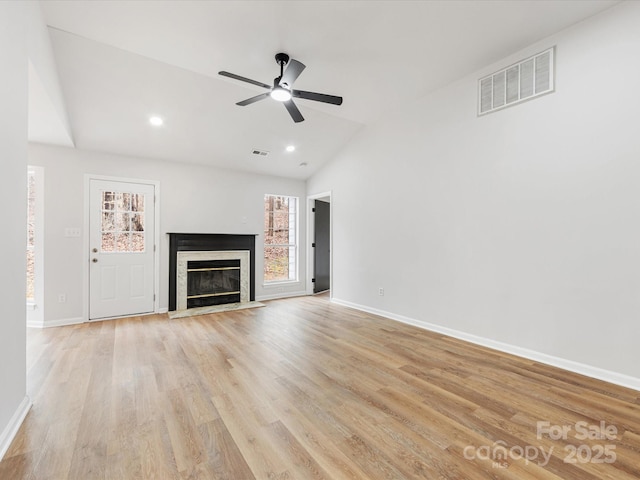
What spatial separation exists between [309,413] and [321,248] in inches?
191

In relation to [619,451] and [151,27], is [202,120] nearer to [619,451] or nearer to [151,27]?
[151,27]

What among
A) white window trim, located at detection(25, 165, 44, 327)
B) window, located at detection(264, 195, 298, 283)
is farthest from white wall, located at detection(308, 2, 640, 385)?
white window trim, located at detection(25, 165, 44, 327)

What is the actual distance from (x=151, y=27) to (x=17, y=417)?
10.8ft

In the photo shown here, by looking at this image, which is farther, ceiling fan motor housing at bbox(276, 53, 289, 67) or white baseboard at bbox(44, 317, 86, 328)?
white baseboard at bbox(44, 317, 86, 328)

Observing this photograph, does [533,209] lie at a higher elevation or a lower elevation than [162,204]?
lower

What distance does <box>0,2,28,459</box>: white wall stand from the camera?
1.68 m

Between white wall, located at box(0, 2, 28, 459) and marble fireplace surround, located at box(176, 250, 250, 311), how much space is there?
3042 millimetres

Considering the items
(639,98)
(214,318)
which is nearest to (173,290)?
(214,318)

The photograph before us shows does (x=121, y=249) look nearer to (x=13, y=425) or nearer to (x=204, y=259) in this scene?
(x=204, y=259)

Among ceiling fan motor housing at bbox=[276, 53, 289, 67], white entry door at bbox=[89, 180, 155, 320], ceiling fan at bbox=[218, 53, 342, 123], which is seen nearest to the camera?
ceiling fan at bbox=[218, 53, 342, 123]

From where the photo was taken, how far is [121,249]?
4668mm

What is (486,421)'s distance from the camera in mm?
1932

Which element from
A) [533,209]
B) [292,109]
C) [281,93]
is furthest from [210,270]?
[533,209]

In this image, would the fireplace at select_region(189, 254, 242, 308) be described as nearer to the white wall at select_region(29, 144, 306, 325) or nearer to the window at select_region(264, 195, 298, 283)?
the white wall at select_region(29, 144, 306, 325)
